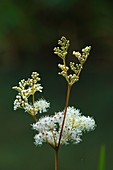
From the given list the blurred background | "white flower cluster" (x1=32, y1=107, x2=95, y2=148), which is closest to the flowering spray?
"white flower cluster" (x1=32, y1=107, x2=95, y2=148)

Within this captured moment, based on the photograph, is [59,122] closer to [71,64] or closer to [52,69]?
Answer: [71,64]

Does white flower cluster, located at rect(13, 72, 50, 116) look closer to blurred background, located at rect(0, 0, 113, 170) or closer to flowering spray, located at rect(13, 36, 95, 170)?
flowering spray, located at rect(13, 36, 95, 170)

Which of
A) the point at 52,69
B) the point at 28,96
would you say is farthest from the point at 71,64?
the point at 52,69

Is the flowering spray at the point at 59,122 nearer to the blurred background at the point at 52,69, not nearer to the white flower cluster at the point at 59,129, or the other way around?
the white flower cluster at the point at 59,129

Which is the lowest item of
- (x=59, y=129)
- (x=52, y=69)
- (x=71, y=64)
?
(x=59, y=129)

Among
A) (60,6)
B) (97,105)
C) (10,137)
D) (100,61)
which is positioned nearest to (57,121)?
(10,137)

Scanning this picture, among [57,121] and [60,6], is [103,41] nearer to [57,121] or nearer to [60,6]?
[60,6]

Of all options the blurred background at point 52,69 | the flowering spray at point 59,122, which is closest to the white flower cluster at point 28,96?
the flowering spray at point 59,122

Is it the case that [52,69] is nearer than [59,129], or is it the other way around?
[59,129]
